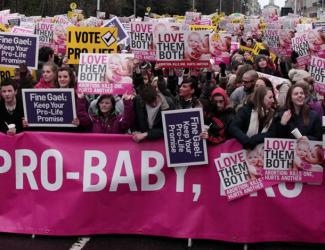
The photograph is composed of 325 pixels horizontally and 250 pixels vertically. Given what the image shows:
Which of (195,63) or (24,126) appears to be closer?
(24,126)

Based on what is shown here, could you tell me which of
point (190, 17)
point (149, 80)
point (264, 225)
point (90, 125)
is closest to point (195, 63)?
point (149, 80)

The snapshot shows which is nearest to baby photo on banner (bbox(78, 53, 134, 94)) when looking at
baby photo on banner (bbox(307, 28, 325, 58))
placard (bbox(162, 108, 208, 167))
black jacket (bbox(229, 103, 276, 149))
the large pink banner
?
the large pink banner

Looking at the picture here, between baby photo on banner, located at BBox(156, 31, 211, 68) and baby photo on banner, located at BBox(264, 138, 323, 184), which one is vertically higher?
baby photo on banner, located at BBox(156, 31, 211, 68)

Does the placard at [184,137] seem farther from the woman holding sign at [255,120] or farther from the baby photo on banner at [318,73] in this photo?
the baby photo on banner at [318,73]

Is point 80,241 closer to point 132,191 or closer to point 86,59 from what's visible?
point 132,191

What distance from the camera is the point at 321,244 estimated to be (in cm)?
670

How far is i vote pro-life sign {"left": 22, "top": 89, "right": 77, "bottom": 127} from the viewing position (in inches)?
281

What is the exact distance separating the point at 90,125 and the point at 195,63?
2750 mm

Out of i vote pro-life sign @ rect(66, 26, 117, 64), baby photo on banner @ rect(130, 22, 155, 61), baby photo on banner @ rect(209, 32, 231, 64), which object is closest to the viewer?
i vote pro-life sign @ rect(66, 26, 117, 64)

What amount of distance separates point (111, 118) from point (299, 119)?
2003mm

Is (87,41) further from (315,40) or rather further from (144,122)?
(315,40)

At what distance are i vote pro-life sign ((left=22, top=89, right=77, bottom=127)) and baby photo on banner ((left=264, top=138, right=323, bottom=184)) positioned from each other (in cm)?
212

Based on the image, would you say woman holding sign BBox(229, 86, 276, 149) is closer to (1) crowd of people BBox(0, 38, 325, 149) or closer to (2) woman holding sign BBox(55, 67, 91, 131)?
(1) crowd of people BBox(0, 38, 325, 149)

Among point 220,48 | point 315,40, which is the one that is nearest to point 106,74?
point 315,40
